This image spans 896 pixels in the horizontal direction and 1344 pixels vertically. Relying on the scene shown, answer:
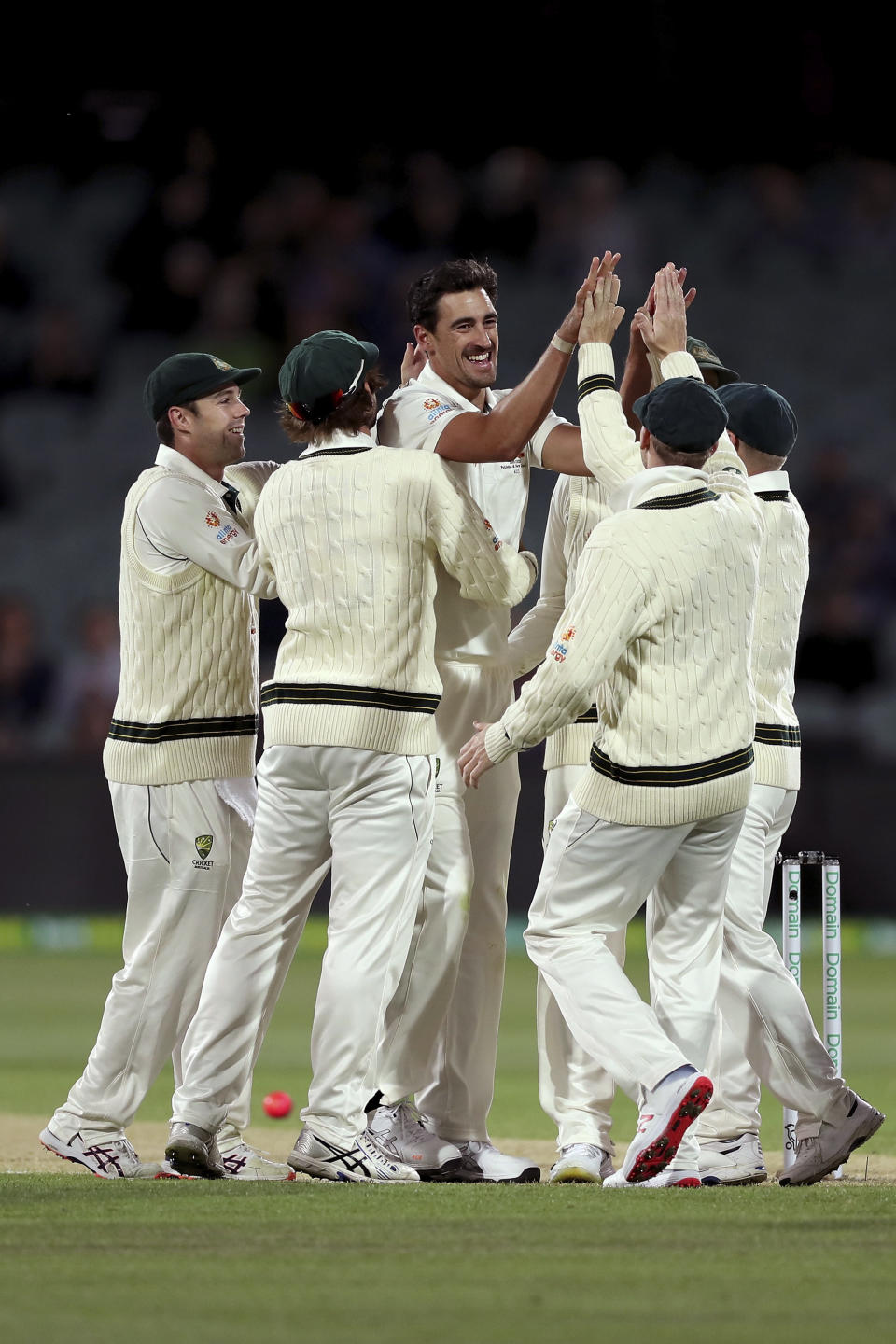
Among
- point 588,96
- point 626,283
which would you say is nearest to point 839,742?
point 626,283

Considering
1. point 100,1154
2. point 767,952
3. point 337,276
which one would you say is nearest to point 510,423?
point 767,952

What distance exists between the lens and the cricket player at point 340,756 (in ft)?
14.4

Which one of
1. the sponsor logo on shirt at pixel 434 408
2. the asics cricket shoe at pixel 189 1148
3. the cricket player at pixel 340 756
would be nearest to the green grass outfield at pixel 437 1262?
the asics cricket shoe at pixel 189 1148

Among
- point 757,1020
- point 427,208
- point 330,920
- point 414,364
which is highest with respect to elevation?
point 427,208

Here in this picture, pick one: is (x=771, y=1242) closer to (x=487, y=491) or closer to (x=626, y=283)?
(x=487, y=491)

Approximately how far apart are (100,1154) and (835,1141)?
177 centimetres

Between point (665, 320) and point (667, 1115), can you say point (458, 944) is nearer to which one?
point (667, 1115)

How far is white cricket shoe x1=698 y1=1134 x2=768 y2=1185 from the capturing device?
4797 millimetres

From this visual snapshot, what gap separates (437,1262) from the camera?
3.23m

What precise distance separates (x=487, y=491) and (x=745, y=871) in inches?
46.0

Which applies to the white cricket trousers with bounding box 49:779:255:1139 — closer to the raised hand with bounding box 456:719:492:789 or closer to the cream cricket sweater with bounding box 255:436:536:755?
the cream cricket sweater with bounding box 255:436:536:755

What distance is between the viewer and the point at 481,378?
501 centimetres

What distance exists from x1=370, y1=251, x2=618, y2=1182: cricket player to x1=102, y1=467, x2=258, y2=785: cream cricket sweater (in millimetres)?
528

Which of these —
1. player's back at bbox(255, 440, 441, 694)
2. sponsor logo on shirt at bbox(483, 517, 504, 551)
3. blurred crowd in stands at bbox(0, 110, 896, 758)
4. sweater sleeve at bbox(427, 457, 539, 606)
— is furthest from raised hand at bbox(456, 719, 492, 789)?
blurred crowd in stands at bbox(0, 110, 896, 758)
